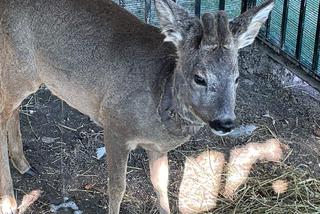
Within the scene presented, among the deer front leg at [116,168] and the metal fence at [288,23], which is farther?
the metal fence at [288,23]

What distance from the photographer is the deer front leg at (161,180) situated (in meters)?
5.66

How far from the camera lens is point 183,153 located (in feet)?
21.3

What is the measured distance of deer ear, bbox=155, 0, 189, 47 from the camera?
185 inches

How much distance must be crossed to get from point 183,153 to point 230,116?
2.03 meters

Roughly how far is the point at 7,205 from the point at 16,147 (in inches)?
22.6

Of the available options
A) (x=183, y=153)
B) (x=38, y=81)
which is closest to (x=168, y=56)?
(x=38, y=81)

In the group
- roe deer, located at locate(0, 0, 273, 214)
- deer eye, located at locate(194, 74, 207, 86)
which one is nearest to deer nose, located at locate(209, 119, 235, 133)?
roe deer, located at locate(0, 0, 273, 214)

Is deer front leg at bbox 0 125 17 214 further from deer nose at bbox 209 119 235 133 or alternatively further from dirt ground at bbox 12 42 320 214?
deer nose at bbox 209 119 235 133

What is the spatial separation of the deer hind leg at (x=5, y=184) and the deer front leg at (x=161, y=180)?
1166 millimetres

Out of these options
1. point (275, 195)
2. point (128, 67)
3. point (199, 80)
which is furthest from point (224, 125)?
point (275, 195)

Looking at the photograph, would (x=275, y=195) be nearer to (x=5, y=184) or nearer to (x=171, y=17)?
(x=171, y=17)

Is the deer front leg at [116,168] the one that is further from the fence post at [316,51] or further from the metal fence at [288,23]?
the fence post at [316,51]

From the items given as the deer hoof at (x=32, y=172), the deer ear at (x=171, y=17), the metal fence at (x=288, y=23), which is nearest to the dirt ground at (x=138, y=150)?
the deer hoof at (x=32, y=172)

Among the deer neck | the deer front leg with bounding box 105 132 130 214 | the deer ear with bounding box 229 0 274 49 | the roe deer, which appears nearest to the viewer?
the roe deer
